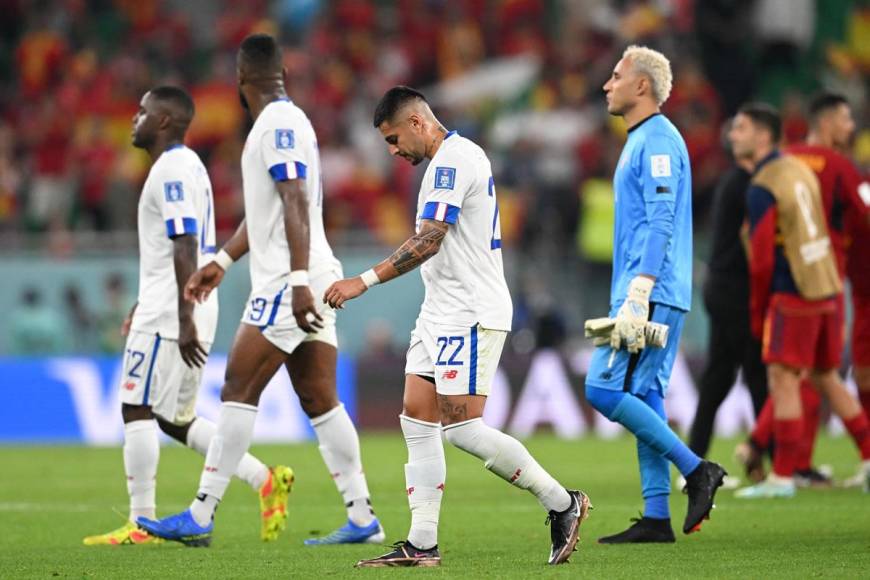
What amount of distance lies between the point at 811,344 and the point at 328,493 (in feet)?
12.3

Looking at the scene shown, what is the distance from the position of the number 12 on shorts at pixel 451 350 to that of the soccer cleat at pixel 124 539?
2.26 m

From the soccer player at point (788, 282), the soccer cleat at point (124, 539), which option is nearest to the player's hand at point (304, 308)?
the soccer cleat at point (124, 539)

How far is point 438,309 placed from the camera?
726 cm

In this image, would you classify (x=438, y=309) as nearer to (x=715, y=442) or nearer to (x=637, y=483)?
(x=637, y=483)

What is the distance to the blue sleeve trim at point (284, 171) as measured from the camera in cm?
811

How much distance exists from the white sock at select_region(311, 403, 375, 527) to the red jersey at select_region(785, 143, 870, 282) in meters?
4.38

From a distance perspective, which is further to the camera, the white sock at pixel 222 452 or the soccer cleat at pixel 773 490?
the soccer cleat at pixel 773 490

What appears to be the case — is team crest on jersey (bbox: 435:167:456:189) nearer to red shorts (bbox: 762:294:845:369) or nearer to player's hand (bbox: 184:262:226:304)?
player's hand (bbox: 184:262:226:304)

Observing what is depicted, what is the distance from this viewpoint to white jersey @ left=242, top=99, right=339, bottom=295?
8.16 metres

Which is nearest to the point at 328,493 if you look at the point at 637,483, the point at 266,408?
the point at 637,483

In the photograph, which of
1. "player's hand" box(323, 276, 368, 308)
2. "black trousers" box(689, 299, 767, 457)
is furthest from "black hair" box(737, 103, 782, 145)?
"player's hand" box(323, 276, 368, 308)

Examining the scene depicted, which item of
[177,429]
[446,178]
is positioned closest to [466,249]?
[446,178]

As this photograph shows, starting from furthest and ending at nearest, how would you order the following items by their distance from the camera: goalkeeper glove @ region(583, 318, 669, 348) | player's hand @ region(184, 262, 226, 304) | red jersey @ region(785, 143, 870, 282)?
red jersey @ region(785, 143, 870, 282)
player's hand @ region(184, 262, 226, 304)
goalkeeper glove @ region(583, 318, 669, 348)

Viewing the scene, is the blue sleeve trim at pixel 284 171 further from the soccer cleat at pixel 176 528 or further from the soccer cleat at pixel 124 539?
the soccer cleat at pixel 124 539
